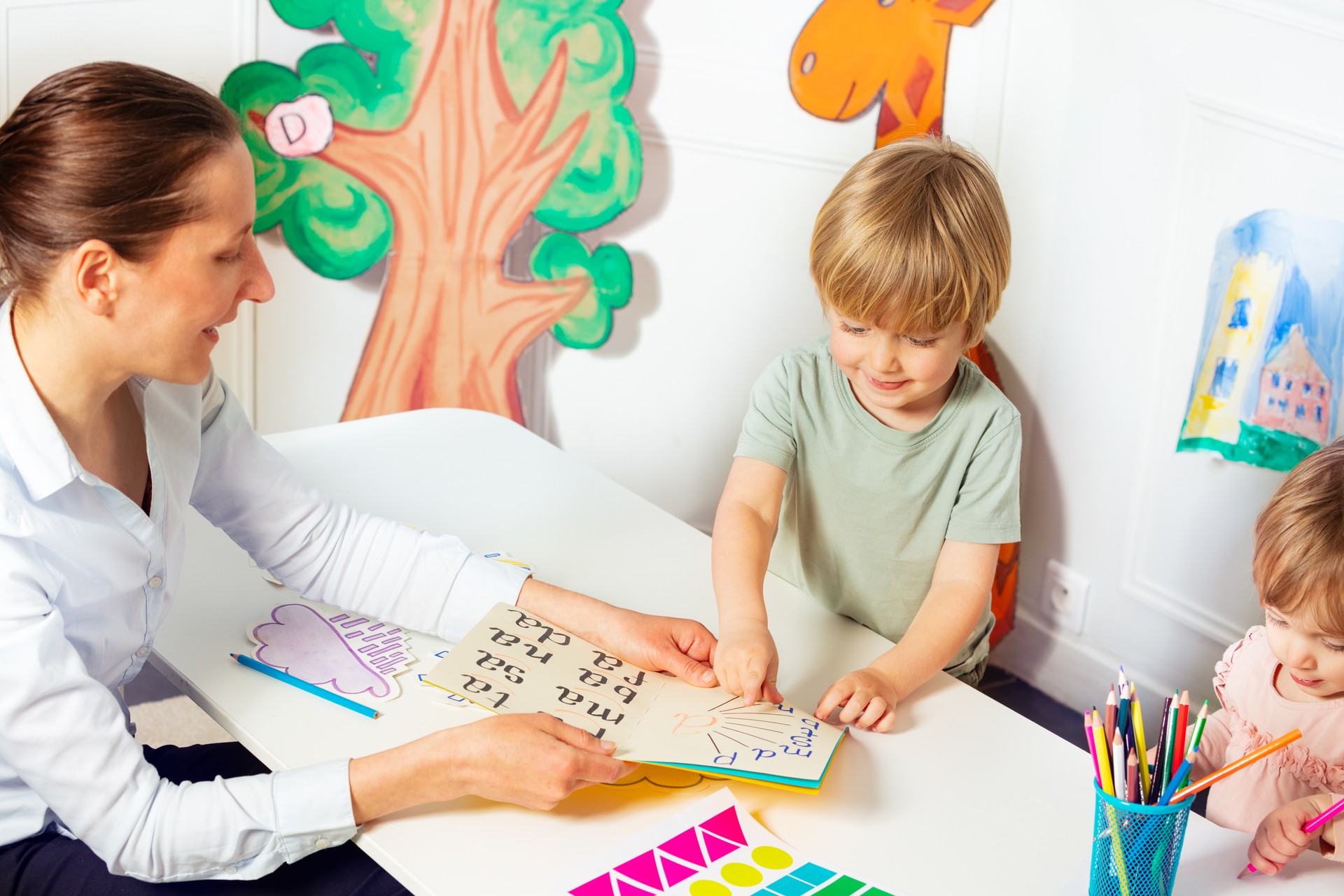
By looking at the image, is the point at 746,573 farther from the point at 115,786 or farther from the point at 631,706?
the point at 115,786

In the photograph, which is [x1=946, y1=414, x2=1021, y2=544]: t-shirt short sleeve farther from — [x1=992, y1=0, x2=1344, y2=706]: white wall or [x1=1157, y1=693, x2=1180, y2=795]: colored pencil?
[x1=992, y1=0, x2=1344, y2=706]: white wall

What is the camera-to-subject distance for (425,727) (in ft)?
3.49

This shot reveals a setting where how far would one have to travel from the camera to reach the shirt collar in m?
0.97

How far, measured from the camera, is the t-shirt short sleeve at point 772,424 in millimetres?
1395

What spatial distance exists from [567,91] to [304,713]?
138 cm

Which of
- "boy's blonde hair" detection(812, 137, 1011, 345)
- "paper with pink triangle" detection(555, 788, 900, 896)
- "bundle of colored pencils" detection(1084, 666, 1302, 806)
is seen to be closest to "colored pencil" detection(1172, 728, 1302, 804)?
"bundle of colored pencils" detection(1084, 666, 1302, 806)

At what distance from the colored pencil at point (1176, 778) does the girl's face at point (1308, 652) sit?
318 millimetres

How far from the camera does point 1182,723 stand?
83 cm

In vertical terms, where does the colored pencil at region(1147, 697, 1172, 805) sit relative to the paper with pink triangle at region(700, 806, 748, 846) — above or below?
above

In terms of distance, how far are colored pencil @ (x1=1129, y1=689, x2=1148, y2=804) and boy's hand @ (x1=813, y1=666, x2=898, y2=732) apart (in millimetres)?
281

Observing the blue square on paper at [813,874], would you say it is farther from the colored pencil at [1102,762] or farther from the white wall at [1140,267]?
the white wall at [1140,267]

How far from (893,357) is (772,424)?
0.67ft

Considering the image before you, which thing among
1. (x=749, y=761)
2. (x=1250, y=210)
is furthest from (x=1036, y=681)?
(x=749, y=761)

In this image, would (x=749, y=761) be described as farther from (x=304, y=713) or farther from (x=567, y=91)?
(x=567, y=91)
